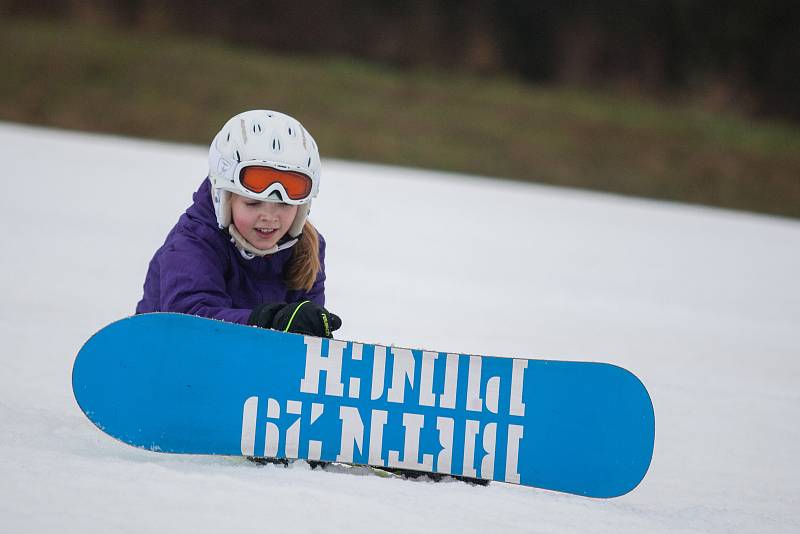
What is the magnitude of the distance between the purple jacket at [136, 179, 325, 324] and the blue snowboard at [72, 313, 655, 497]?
17 cm

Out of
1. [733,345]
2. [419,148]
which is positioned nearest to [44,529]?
[733,345]

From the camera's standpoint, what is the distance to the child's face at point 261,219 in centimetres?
272

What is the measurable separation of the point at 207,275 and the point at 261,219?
198 millimetres

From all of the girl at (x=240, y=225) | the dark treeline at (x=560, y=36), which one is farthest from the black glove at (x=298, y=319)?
the dark treeline at (x=560, y=36)

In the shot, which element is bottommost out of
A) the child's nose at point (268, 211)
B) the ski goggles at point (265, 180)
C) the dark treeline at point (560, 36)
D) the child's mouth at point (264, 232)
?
the child's mouth at point (264, 232)

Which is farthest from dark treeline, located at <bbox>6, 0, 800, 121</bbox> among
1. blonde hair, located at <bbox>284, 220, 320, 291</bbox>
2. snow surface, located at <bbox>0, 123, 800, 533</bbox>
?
blonde hair, located at <bbox>284, 220, 320, 291</bbox>

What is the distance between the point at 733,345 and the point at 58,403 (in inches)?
116

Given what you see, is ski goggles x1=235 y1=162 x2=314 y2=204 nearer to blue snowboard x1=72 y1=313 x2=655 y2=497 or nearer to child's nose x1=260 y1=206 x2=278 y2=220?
child's nose x1=260 y1=206 x2=278 y2=220

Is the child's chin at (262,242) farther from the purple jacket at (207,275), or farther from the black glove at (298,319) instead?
the black glove at (298,319)

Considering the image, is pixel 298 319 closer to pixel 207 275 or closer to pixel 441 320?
pixel 207 275

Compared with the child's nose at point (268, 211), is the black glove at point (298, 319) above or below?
below

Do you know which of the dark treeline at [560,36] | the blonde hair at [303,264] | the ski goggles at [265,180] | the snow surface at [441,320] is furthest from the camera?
the dark treeline at [560,36]

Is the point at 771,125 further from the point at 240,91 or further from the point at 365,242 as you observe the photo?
the point at 365,242

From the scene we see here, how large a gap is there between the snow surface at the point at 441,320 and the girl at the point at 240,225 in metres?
0.40
